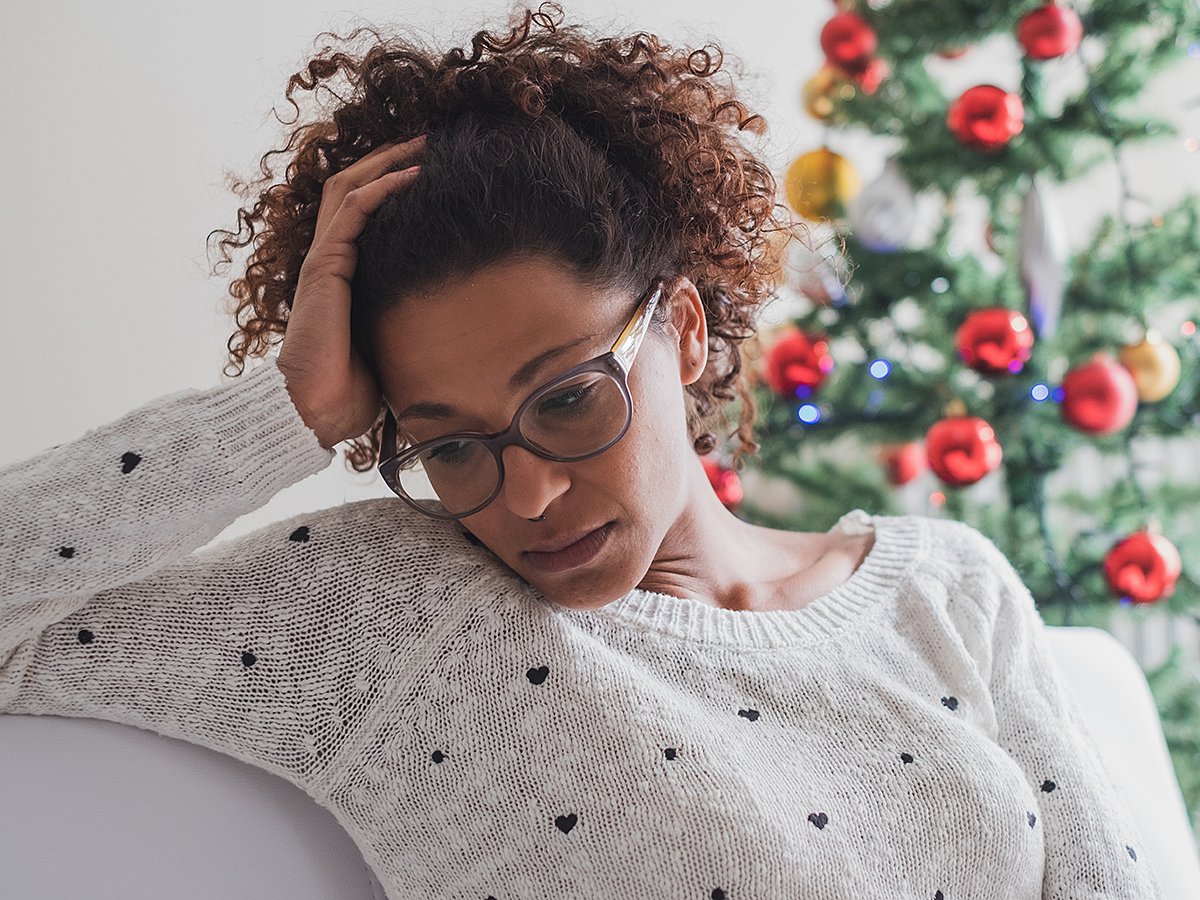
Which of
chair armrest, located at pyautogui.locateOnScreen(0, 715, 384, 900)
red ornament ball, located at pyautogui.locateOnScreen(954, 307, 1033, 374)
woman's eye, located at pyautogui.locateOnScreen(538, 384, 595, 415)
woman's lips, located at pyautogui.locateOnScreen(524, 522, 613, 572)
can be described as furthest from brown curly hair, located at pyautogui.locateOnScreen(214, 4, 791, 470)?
red ornament ball, located at pyautogui.locateOnScreen(954, 307, 1033, 374)

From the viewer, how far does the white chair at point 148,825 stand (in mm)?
755

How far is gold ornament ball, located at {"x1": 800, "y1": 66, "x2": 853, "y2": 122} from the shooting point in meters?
1.85

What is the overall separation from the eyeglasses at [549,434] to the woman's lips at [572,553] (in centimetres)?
7

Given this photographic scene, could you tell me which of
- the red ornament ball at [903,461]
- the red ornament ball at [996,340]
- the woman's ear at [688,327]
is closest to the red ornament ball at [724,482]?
the red ornament ball at [903,461]

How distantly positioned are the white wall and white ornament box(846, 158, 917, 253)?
42 centimetres

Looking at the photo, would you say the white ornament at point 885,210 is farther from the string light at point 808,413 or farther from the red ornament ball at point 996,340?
the string light at point 808,413

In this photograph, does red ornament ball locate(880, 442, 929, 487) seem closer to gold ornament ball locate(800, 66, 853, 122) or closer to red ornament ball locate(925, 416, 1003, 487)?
red ornament ball locate(925, 416, 1003, 487)

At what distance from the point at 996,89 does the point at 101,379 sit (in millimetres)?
1619

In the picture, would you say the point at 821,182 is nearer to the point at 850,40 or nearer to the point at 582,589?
the point at 850,40

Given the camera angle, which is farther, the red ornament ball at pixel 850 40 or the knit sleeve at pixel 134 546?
the red ornament ball at pixel 850 40

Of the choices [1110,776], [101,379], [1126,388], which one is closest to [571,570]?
[1110,776]

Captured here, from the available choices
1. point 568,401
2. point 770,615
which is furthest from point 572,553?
point 770,615

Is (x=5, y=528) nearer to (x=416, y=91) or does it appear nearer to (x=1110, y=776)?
(x=416, y=91)

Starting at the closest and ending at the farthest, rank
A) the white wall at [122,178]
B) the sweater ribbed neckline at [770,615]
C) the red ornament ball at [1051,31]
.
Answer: the sweater ribbed neckline at [770,615] → the white wall at [122,178] → the red ornament ball at [1051,31]
